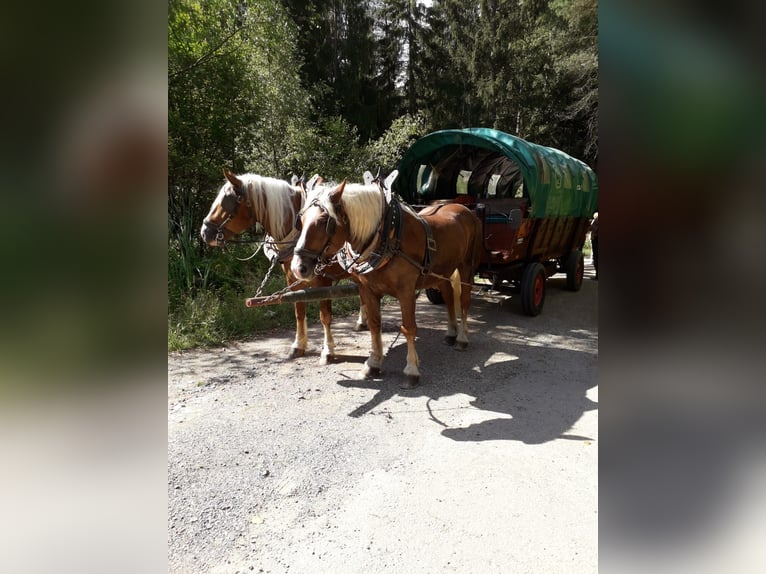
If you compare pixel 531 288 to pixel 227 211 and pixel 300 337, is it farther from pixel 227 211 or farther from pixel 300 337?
pixel 227 211

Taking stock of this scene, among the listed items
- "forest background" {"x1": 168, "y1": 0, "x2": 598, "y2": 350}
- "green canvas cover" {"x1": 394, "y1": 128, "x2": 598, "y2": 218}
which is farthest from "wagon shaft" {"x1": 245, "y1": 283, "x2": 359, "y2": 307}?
"green canvas cover" {"x1": 394, "y1": 128, "x2": 598, "y2": 218}

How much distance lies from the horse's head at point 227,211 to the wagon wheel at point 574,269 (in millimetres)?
6283

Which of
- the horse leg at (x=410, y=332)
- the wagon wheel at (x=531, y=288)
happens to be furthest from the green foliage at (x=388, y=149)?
the horse leg at (x=410, y=332)

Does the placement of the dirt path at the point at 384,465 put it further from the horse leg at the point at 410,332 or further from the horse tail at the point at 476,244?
the horse tail at the point at 476,244

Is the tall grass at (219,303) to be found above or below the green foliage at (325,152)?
below

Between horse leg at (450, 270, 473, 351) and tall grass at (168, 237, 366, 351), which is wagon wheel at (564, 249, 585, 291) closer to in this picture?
horse leg at (450, 270, 473, 351)

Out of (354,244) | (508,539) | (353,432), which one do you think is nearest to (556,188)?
(354,244)

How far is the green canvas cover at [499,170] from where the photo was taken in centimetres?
594

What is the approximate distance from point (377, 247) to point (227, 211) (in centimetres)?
161

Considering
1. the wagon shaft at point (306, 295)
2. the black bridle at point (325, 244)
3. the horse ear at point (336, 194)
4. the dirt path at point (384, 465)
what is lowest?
the dirt path at point (384, 465)

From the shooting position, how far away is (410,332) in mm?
4215

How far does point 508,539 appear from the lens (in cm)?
225
